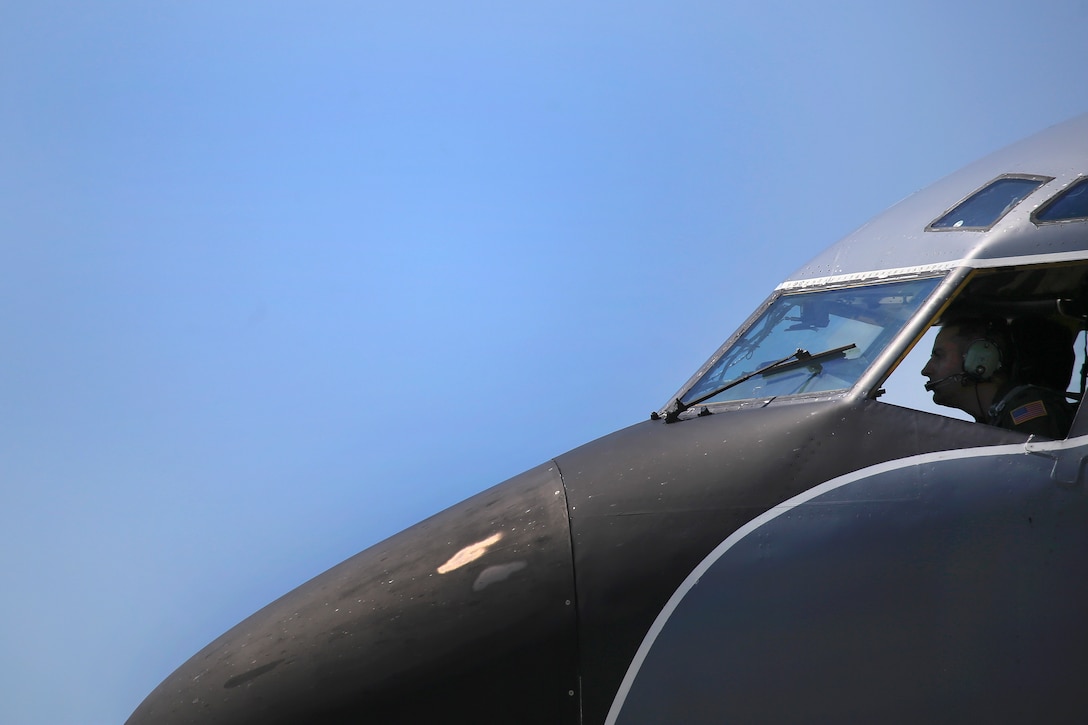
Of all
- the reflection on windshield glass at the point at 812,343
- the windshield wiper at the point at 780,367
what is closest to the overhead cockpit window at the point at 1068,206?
the reflection on windshield glass at the point at 812,343

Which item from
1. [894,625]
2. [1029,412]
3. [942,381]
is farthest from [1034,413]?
[894,625]

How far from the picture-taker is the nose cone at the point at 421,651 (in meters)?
3.61

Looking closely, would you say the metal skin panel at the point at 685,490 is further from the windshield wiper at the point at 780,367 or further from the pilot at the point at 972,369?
the pilot at the point at 972,369

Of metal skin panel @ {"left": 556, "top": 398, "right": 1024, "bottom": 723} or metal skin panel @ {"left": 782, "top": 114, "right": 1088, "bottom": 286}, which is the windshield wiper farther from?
metal skin panel @ {"left": 782, "top": 114, "right": 1088, "bottom": 286}

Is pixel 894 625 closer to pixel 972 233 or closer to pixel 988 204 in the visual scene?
pixel 972 233

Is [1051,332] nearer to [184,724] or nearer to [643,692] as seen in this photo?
[643,692]

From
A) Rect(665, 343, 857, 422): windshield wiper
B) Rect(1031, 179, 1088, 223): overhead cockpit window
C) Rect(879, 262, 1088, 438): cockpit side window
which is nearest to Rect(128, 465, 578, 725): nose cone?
Rect(665, 343, 857, 422): windshield wiper

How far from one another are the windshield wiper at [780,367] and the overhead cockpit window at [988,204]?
881mm

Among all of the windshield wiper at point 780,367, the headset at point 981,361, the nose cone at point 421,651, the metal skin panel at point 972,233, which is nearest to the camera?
the nose cone at point 421,651

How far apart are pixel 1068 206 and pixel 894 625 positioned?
2212mm

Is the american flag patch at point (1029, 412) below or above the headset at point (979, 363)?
below

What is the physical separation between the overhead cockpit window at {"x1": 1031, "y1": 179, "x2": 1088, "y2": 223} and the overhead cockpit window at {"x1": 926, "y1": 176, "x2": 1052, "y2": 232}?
167 mm

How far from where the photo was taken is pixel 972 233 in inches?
183

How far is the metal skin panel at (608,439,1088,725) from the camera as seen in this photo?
373cm
